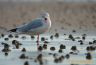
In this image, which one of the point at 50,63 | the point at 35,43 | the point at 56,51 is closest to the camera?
the point at 50,63

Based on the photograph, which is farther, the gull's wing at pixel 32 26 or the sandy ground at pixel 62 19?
the sandy ground at pixel 62 19

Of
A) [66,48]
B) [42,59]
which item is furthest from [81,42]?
[42,59]

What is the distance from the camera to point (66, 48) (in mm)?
17734

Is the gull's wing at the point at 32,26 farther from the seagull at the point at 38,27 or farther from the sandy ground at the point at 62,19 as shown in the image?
the sandy ground at the point at 62,19

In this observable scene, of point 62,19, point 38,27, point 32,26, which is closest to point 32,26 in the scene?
point 32,26

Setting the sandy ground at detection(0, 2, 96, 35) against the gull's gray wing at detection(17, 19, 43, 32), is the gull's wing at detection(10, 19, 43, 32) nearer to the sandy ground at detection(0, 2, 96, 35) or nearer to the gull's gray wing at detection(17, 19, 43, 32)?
the gull's gray wing at detection(17, 19, 43, 32)

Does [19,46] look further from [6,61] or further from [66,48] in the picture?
[6,61]

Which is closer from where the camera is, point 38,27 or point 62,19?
point 38,27

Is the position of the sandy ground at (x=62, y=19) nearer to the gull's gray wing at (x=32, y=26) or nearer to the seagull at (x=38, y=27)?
the seagull at (x=38, y=27)

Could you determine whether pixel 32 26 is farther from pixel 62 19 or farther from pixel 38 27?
pixel 62 19

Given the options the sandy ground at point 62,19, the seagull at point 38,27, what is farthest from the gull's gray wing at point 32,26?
the sandy ground at point 62,19

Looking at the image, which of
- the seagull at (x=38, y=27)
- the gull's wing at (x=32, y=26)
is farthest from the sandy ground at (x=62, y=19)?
the gull's wing at (x=32, y=26)

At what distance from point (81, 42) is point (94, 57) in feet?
12.3

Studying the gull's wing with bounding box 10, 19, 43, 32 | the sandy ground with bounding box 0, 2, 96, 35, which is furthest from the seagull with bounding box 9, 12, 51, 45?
the sandy ground with bounding box 0, 2, 96, 35
